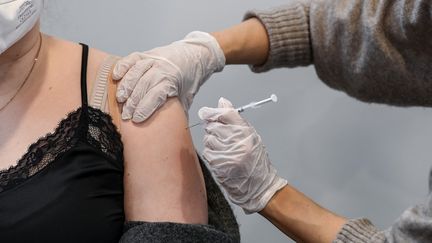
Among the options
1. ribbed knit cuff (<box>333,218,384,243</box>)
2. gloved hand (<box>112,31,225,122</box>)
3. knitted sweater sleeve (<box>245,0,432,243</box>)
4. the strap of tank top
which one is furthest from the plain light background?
the strap of tank top

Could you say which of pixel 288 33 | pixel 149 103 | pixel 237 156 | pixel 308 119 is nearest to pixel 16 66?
pixel 149 103

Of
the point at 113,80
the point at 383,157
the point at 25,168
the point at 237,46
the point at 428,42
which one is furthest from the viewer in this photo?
the point at 383,157

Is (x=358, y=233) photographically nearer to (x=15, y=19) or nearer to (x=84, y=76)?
(x=84, y=76)

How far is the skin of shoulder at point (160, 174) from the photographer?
1154 mm

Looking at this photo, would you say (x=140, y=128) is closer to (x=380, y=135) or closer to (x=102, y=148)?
(x=102, y=148)

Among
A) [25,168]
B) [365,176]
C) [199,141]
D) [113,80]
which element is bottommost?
[365,176]

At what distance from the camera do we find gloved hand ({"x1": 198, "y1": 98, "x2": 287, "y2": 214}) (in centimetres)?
134

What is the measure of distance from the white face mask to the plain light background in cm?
86

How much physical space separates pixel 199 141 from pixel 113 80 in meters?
0.86

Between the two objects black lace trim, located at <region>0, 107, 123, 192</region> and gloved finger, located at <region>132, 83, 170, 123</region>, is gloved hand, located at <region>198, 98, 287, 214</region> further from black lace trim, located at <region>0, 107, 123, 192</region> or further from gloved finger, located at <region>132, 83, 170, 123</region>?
black lace trim, located at <region>0, 107, 123, 192</region>

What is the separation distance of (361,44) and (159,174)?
59cm

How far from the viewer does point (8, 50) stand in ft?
3.91

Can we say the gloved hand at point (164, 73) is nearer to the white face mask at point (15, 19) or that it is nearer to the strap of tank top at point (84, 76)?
the strap of tank top at point (84, 76)

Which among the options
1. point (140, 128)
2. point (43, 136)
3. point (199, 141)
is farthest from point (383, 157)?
point (43, 136)
